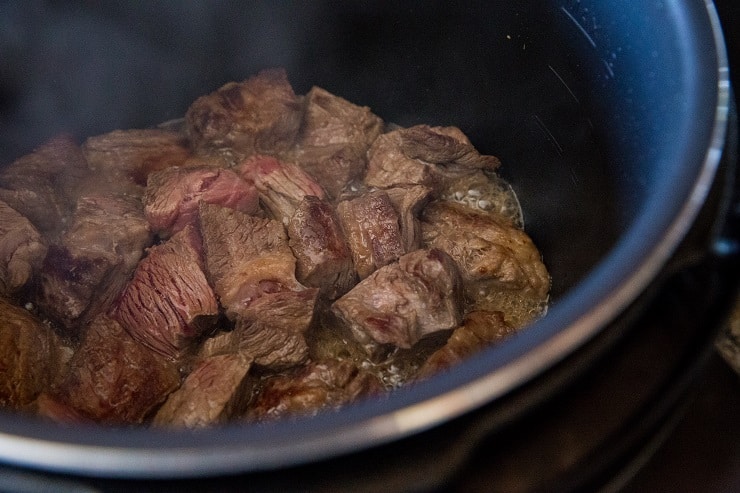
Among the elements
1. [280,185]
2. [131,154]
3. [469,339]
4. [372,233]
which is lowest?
[469,339]

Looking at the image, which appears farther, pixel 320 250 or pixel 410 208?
pixel 410 208

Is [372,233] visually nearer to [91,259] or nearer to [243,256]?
[243,256]

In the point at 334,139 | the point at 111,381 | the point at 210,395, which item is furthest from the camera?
the point at 334,139

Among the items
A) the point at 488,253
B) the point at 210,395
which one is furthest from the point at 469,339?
the point at 210,395

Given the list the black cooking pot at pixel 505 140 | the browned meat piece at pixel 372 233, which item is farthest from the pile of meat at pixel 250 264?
the black cooking pot at pixel 505 140

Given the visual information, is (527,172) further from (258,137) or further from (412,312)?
(258,137)

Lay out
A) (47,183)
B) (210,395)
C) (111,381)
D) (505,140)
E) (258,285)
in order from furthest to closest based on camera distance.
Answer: (505,140)
(47,183)
(258,285)
(111,381)
(210,395)

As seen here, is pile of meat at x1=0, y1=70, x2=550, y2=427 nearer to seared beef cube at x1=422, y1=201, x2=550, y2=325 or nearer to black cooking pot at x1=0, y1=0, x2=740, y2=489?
seared beef cube at x1=422, y1=201, x2=550, y2=325
